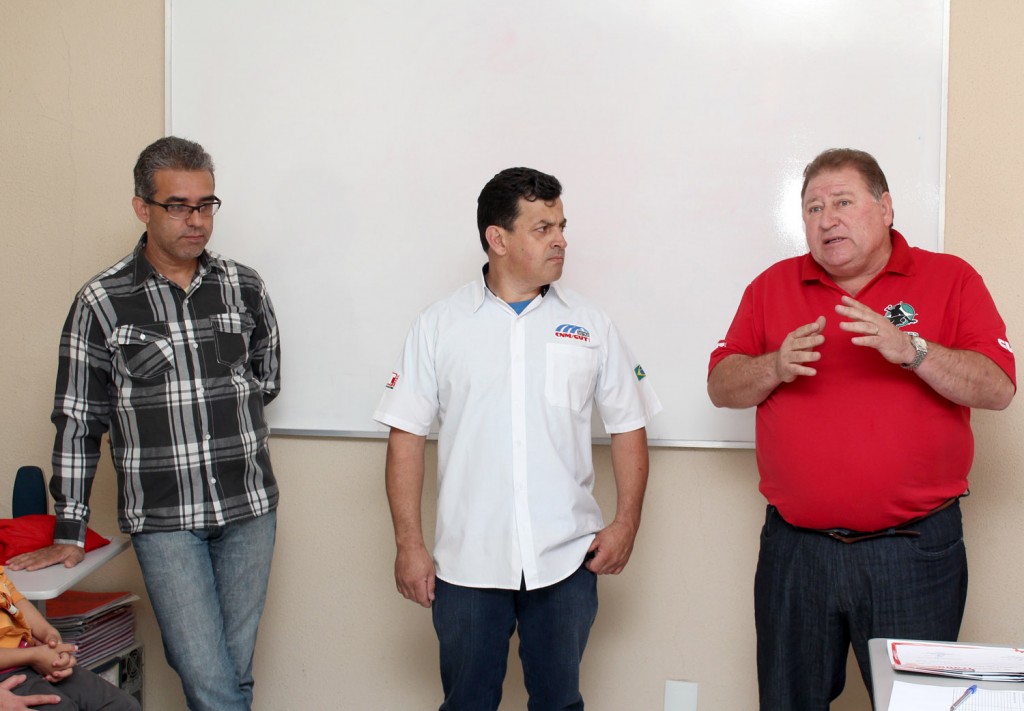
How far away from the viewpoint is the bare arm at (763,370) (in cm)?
184

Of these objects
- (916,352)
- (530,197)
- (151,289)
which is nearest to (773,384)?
(916,352)

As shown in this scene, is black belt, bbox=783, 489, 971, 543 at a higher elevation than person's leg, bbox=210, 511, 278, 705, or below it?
higher

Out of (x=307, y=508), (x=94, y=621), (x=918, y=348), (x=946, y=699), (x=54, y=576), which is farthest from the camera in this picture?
(x=307, y=508)

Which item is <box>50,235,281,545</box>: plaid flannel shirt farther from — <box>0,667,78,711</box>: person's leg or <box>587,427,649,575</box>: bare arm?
<box>587,427,649,575</box>: bare arm

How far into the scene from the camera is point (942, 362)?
178 centimetres

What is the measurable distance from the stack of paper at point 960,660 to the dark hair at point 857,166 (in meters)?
0.98

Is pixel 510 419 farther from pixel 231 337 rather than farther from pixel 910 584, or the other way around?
pixel 910 584

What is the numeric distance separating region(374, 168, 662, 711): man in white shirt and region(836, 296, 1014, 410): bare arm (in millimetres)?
651

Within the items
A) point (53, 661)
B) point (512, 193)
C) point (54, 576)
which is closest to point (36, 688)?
point (53, 661)

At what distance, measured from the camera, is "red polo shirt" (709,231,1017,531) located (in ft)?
6.20

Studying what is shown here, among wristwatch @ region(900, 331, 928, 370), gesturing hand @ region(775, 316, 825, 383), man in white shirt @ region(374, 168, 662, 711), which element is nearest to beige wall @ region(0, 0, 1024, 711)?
man in white shirt @ region(374, 168, 662, 711)

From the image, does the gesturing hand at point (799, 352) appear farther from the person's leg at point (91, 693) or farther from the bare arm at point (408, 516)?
the person's leg at point (91, 693)

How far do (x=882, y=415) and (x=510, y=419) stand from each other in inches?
32.1

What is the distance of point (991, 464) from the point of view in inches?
94.7
